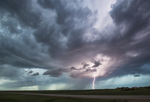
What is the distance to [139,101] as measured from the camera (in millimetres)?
31938
